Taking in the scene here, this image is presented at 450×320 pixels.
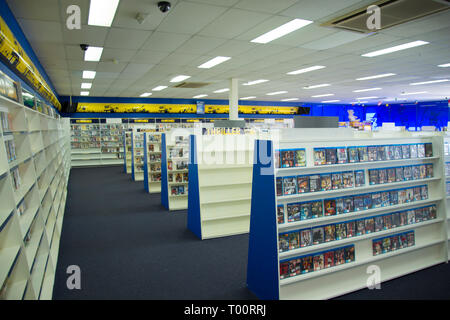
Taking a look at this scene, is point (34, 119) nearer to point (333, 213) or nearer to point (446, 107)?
point (333, 213)

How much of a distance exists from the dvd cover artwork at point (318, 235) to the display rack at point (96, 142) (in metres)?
13.2

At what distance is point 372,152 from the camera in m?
3.20

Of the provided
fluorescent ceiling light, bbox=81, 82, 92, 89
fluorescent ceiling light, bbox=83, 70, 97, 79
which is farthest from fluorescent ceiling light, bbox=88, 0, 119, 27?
fluorescent ceiling light, bbox=81, 82, 92, 89

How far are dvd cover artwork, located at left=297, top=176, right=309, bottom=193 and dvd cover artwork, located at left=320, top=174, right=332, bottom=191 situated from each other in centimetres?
18

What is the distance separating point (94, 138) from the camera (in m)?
14.2

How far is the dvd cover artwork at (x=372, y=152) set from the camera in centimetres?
318

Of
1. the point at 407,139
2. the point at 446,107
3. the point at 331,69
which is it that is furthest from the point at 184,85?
the point at 446,107

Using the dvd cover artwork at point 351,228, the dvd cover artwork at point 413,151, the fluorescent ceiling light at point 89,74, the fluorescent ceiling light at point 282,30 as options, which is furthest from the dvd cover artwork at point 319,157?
the fluorescent ceiling light at point 89,74

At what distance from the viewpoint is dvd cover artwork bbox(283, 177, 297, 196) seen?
2.76m

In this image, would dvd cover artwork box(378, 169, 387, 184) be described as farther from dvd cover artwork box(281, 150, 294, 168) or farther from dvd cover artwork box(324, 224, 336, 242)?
dvd cover artwork box(281, 150, 294, 168)

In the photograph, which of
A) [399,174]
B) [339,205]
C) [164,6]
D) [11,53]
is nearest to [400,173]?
[399,174]

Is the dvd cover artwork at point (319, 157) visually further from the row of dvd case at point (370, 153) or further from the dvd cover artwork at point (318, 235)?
the dvd cover artwork at point (318, 235)

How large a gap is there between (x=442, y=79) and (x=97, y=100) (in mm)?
14732

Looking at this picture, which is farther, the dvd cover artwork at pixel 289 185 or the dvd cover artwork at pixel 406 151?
the dvd cover artwork at pixel 406 151
